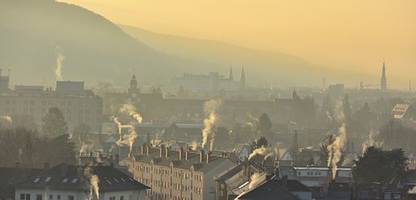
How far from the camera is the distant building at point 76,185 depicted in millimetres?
69250

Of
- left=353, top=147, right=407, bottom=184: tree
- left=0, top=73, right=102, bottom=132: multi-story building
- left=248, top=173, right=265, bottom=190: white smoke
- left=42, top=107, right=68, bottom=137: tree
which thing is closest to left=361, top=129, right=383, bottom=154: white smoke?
left=42, top=107, right=68, bottom=137: tree

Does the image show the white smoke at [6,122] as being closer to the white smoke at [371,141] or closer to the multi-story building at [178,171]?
the white smoke at [371,141]

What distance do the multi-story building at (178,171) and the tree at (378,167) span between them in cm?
713

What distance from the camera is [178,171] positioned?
91688mm

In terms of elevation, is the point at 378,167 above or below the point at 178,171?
above

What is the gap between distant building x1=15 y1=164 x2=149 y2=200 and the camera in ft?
227

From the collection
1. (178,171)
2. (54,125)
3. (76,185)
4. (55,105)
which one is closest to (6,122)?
(54,125)

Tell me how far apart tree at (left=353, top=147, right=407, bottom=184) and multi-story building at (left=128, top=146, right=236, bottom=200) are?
7127 mm

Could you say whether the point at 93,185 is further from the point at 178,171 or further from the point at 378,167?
the point at 178,171

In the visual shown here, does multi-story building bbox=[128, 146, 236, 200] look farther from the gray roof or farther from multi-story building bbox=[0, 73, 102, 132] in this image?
multi-story building bbox=[0, 73, 102, 132]

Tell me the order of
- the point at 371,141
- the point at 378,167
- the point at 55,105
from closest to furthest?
the point at 378,167, the point at 371,141, the point at 55,105

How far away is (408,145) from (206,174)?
7087cm

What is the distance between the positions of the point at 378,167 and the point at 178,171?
12862mm

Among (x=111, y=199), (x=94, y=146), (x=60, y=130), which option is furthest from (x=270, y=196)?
(x=60, y=130)
